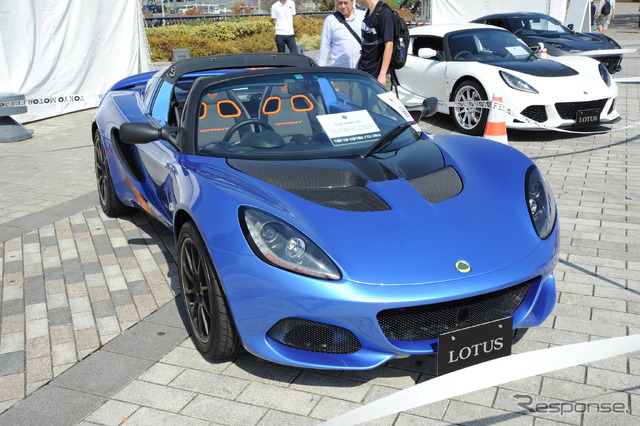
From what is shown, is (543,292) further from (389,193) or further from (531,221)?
(389,193)

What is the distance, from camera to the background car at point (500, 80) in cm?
782

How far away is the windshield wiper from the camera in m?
3.73

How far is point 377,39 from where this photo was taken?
7066mm

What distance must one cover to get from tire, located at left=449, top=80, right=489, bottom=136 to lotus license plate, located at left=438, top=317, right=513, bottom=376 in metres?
5.57

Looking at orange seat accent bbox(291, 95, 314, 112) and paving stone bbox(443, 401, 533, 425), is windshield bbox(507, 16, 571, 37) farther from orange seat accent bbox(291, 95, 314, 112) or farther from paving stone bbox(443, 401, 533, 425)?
paving stone bbox(443, 401, 533, 425)

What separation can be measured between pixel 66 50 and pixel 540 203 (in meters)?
9.21

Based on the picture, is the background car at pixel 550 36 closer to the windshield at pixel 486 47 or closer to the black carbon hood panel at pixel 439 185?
the windshield at pixel 486 47

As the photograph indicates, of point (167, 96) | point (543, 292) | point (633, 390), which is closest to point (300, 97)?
point (167, 96)

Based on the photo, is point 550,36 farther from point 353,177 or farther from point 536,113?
point 353,177

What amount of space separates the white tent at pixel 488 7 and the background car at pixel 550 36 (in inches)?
134

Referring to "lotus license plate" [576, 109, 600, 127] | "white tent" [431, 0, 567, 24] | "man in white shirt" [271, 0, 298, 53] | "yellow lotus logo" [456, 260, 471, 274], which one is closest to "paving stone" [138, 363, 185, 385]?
"yellow lotus logo" [456, 260, 471, 274]

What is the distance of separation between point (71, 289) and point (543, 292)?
2779mm

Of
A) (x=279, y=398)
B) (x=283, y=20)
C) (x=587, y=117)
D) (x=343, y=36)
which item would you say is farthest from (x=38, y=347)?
(x=283, y=20)

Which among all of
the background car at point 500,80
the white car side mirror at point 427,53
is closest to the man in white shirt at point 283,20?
the background car at point 500,80
